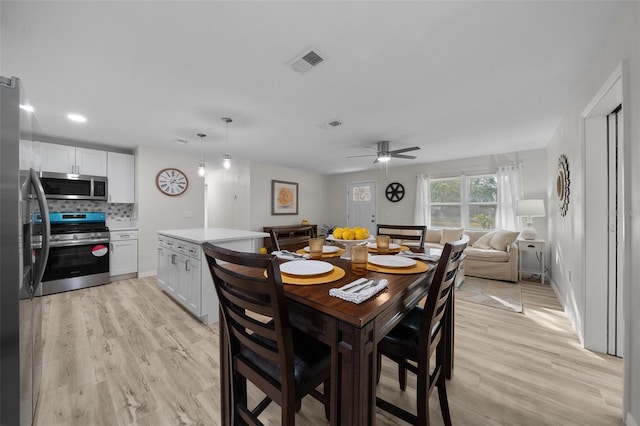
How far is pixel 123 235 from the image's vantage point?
388cm

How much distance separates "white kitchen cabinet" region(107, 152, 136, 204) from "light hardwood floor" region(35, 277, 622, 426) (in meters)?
2.01

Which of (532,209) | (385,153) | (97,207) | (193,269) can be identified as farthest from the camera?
(97,207)

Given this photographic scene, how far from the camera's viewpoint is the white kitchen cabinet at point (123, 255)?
12.4 feet

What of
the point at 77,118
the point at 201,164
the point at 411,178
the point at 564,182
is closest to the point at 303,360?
the point at 201,164

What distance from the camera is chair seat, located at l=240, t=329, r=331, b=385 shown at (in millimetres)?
933

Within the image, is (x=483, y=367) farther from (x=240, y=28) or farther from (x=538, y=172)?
(x=538, y=172)

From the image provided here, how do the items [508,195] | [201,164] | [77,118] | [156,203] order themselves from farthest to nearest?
[508,195] → [156,203] → [201,164] → [77,118]

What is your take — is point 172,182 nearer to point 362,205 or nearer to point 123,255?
→ point 123,255

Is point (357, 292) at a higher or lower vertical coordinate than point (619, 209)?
lower

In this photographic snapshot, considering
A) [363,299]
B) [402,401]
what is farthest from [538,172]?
[363,299]

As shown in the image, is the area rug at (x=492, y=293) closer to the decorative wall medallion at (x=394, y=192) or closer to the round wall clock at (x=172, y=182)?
the decorative wall medallion at (x=394, y=192)

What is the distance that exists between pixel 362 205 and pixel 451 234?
254 centimetres

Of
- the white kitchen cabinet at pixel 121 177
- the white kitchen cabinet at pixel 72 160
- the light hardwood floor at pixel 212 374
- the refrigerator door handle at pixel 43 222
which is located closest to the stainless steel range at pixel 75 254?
the white kitchen cabinet at pixel 121 177

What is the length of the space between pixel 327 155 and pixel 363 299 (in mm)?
4250
